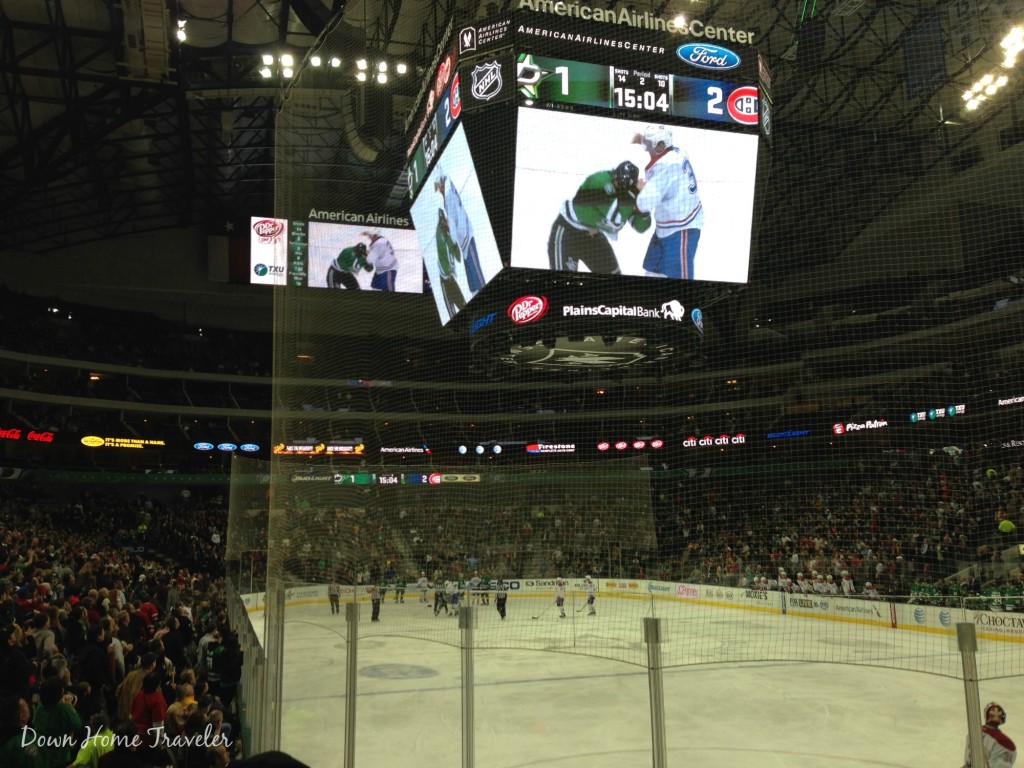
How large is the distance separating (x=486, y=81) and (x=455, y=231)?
2226 mm

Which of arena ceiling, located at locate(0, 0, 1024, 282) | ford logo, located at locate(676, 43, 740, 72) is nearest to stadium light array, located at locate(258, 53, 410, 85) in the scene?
arena ceiling, located at locate(0, 0, 1024, 282)

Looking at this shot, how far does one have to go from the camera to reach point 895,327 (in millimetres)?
20656

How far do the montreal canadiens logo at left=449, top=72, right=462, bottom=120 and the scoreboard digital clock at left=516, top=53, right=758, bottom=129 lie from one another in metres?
0.79

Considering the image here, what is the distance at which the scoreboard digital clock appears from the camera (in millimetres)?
11055

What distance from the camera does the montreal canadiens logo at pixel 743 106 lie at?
11695 mm

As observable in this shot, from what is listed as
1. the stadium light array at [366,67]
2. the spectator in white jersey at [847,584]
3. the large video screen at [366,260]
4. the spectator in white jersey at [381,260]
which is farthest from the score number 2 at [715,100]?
the spectator in white jersey at [847,584]

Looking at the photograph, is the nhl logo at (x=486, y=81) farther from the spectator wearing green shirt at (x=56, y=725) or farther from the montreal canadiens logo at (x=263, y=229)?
the montreal canadiens logo at (x=263, y=229)

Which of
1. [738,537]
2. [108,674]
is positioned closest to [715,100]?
[738,537]

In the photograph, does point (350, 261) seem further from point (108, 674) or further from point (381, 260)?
point (108, 674)

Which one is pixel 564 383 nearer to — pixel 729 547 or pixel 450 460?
pixel 729 547

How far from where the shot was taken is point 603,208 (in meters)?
11.7

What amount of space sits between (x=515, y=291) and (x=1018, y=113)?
870cm

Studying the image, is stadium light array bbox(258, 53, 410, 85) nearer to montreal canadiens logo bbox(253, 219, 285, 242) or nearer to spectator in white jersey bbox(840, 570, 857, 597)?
montreal canadiens logo bbox(253, 219, 285, 242)

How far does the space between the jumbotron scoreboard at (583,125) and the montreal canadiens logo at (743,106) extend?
0.01 metres
